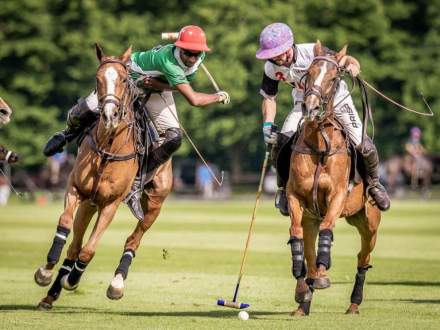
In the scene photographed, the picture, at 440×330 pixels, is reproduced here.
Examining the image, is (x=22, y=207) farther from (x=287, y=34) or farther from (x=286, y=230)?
(x=287, y=34)

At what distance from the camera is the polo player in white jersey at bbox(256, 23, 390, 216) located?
13484 millimetres

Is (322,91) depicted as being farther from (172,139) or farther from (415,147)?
(415,147)

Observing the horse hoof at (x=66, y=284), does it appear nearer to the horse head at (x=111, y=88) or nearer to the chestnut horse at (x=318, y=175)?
the horse head at (x=111, y=88)

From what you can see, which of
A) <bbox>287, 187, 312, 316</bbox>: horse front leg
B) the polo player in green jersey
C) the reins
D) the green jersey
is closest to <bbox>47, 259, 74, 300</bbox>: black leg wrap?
the reins

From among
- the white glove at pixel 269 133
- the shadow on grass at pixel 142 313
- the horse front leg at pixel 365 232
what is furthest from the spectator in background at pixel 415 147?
the shadow on grass at pixel 142 313

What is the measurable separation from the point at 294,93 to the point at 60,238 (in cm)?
325

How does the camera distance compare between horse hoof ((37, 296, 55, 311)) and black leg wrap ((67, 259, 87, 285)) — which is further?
horse hoof ((37, 296, 55, 311))

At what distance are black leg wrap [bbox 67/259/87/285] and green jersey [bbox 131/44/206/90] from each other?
2241 mm

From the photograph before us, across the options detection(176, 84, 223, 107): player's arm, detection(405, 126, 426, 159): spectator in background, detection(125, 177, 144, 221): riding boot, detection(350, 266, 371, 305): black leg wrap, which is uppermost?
detection(176, 84, 223, 107): player's arm

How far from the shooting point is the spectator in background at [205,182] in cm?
5572

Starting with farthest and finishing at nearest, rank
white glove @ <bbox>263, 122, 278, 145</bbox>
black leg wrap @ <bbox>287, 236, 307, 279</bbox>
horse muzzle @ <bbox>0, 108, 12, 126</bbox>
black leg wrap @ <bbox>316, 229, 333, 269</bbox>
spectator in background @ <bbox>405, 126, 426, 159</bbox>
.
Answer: spectator in background @ <bbox>405, 126, 426, 159</bbox> → white glove @ <bbox>263, 122, 278, 145</bbox> → horse muzzle @ <bbox>0, 108, 12, 126</bbox> → black leg wrap @ <bbox>287, 236, 307, 279</bbox> → black leg wrap @ <bbox>316, 229, 333, 269</bbox>

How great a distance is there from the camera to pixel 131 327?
12266 millimetres

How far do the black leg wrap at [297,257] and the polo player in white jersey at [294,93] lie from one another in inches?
37.8

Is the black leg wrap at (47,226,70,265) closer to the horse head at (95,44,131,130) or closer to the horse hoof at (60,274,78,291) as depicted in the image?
the horse hoof at (60,274,78,291)
